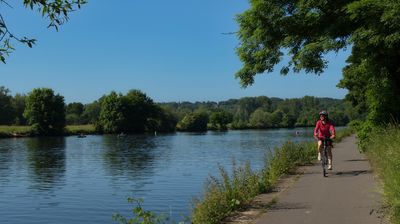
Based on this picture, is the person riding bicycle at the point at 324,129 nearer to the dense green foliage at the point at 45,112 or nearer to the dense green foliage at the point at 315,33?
the dense green foliage at the point at 315,33

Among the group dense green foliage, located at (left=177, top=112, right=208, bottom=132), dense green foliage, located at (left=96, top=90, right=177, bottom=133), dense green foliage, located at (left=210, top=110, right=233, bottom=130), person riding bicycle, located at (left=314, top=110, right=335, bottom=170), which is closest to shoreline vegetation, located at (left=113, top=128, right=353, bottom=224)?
person riding bicycle, located at (left=314, top=110, right=335, bottom=170)

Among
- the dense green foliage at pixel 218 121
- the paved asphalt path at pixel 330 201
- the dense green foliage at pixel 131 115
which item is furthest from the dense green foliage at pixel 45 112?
the paved asphalt path at pixel 330 201

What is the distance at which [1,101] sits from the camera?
14988 centimetres

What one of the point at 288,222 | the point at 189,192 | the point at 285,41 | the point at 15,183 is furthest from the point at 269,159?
the point at 15,183

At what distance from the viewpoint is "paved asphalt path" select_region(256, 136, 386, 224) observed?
898 centimetres

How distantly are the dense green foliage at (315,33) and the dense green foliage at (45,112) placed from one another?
378 ft

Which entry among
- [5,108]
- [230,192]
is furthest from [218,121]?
[230,192]

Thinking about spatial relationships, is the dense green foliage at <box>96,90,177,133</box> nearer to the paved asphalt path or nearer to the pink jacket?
the pink jacket

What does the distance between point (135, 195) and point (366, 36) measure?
13685 mm

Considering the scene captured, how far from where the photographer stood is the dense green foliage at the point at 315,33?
1232cm

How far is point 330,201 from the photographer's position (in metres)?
10.8

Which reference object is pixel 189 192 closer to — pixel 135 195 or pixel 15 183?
pixel 135 195

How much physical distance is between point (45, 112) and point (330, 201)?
4788 inches

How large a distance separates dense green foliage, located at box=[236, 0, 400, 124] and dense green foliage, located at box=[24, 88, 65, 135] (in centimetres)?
11511
